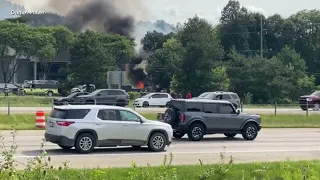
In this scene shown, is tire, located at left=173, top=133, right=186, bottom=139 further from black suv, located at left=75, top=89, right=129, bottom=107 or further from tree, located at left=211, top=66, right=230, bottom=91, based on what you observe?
tree, located at left=211, top=66, right=230, bottom=91

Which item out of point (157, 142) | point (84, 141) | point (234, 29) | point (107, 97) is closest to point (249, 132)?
point (157, 142)

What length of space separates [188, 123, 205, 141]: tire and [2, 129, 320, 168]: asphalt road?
0.32 metres

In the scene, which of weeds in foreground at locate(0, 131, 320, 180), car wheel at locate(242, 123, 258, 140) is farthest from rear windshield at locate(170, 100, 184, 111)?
weeds in foreground at locate(0, 131, 320, 180)

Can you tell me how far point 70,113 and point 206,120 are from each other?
7.63 m

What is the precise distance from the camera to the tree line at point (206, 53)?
68.1 m

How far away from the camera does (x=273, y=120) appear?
122 ft

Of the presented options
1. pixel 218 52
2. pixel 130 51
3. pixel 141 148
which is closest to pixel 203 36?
A: pixel 218 52

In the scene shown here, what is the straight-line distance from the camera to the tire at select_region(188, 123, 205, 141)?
77.3 feet

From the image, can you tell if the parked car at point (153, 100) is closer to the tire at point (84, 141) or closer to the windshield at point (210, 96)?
the windshield at point (210, 96)

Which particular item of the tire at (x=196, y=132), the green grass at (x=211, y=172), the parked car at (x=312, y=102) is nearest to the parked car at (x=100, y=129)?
the tire at (x=196, y=132)

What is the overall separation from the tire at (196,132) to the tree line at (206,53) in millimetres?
43001

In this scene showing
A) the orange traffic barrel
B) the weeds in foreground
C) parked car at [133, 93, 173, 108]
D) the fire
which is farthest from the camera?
the fire

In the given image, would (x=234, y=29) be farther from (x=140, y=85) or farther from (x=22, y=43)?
(x=22, y=43)

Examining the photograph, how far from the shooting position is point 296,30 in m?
105
